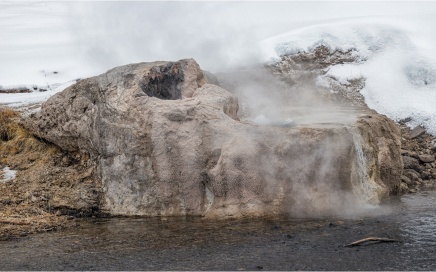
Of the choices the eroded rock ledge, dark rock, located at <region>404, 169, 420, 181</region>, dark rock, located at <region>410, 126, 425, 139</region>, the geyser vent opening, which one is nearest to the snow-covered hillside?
dark rock, located at <region>410, 126, 425, 139</region>

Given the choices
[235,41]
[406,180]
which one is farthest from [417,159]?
[235,41]

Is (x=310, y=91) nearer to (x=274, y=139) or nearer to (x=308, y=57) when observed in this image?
(x=308, y=57)

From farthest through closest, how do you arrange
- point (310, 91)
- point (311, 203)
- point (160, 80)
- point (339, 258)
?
point (310, 91), point (160, 80), point (311, 203), point (339, 258)

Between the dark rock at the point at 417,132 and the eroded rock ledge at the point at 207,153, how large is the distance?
2072 mm

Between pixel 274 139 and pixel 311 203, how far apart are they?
114cm

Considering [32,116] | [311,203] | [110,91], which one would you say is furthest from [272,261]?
[32,116]

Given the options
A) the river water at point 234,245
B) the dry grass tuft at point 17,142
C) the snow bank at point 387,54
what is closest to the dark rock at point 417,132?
the snow bank at point 387,54

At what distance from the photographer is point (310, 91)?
1363 cm

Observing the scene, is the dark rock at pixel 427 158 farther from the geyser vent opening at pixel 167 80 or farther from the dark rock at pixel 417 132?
the geyser vent opening at pixel 167 80

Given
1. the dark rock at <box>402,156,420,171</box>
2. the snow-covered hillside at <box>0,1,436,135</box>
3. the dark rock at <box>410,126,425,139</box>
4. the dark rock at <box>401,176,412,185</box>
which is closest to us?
the dark rock at <box>401,176,412,185</box>

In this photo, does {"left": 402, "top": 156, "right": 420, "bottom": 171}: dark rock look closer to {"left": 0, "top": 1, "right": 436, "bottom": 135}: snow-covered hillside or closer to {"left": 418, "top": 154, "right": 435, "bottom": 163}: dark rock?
{"left": 418, "top": 154, "right": 435, "bottom": 163}: dark rock

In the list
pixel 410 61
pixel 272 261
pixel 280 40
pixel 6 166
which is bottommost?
pixel 272 261

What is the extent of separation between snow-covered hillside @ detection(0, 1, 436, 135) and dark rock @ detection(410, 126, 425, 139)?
0.25m

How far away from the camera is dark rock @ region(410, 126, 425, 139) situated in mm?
11992
